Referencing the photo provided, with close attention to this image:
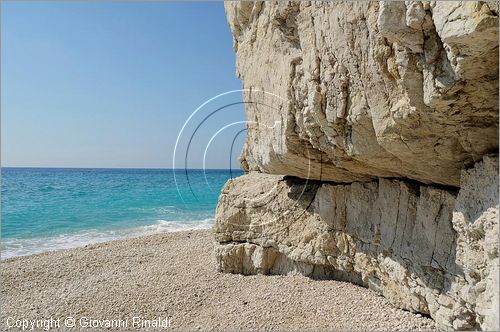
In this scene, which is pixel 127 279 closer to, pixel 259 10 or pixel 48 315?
pixel 48 315

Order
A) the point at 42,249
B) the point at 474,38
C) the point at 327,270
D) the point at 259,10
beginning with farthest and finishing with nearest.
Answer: the point at 42,249 → the point at 327,270 → the point at 259,10 → the point at 474,38

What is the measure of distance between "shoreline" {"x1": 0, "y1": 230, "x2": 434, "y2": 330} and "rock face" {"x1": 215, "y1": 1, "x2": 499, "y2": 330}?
570mm

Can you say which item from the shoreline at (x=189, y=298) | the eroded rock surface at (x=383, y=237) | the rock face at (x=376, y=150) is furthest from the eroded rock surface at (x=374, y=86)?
the shoreline at (x=189, y=298)

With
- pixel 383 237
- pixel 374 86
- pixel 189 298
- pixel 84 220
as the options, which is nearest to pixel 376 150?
pixel 374 86

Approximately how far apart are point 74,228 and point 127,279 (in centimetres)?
1596

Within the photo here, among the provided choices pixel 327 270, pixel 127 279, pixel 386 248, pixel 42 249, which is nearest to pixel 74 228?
pixel 42 249

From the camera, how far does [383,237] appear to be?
684 centimetres

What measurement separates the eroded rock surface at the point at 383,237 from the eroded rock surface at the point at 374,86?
0.51 meters

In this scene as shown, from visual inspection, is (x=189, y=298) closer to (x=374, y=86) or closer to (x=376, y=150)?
(x=376, y=150)

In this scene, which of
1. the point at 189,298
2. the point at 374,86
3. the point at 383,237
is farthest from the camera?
the point at 189,298

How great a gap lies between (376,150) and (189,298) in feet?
18.7

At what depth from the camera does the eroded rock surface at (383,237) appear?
4.39m

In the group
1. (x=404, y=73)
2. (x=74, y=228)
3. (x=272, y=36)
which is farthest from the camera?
(x=74, y=228)

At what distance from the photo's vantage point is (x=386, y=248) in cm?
673
